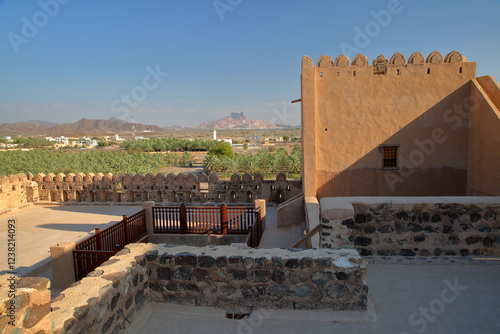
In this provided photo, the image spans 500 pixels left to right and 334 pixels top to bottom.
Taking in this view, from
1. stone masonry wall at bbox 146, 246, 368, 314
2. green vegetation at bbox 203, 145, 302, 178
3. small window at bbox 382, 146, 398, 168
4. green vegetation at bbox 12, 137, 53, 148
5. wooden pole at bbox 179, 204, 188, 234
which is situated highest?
green vegetation at bbox 12, 137, 53, 148

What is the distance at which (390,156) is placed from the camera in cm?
1012

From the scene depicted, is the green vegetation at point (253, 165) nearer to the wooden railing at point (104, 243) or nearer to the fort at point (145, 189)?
the fort at point (145, 189)

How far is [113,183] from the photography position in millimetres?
13836

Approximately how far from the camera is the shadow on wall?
31.7ft

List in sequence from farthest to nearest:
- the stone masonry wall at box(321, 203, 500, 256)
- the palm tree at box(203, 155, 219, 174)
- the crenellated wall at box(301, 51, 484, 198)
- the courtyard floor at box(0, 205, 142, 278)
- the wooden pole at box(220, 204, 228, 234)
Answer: the palm tree at box(203, 155, 219, 174)
the crenellated wall at box(301, 51, 484, 198)
the wooden pole at box(220, 204, 228, 234)
the courtyard floor at box(0, 205, 142, 278)
the stone masonry wall at box(321, 203, 500, 256)

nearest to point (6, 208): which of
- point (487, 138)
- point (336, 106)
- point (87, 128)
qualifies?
point (336, 106)

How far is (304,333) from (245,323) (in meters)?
0.63

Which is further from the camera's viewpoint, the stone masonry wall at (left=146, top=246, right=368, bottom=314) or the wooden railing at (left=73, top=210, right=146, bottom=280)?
the wooden railing at (left=73, top=210, right=146, bottom=280)

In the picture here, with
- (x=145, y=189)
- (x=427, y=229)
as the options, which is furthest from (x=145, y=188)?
(x=427, y=229)

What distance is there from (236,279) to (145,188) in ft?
35.6

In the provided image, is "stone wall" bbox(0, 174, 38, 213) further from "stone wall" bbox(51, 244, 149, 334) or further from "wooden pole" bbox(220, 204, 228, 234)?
"stone wall" bbox(51, 244, 149, 334)

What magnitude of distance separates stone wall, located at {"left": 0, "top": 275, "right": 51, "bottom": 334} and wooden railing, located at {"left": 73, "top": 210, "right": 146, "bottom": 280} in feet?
10.4

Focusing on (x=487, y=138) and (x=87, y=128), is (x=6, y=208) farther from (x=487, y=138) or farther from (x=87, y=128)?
(x=87, y=128)

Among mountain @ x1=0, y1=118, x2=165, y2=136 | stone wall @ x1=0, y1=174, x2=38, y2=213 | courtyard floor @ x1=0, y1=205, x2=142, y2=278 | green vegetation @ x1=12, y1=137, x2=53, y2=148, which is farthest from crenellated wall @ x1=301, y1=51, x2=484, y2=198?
mountain @ x1=0, y1=118, x2=165, y2=136
